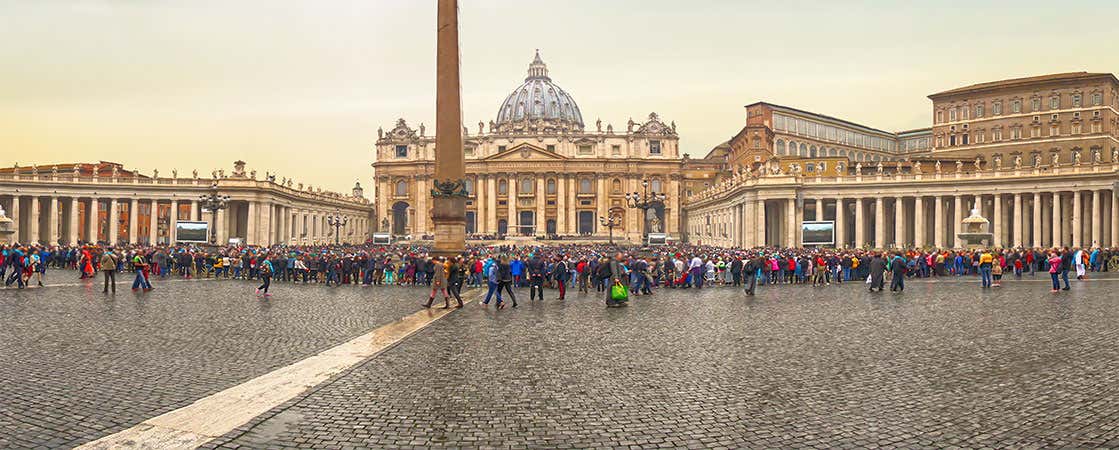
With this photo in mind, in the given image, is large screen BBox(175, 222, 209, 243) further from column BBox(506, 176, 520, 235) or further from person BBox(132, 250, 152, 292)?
column BBox(506, 176, 520, 235)

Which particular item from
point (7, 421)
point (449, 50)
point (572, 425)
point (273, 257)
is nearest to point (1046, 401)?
point (572, 425)

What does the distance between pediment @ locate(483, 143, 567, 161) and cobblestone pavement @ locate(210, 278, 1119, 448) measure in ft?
258

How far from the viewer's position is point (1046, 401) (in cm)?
655

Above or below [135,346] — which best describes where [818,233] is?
above

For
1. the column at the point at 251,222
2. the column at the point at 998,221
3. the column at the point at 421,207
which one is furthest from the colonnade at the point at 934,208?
the column at the point at 421,207

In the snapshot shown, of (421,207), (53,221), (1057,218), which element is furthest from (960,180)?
(53,221)

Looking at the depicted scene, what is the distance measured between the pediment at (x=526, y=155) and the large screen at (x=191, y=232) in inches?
2157

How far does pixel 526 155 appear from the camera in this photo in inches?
3588

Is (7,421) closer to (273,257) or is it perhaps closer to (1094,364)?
(1094,364)

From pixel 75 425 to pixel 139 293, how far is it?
13732 millimetres

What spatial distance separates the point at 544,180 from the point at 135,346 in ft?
272

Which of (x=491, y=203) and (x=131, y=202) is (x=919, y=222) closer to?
(x=491, y=203)

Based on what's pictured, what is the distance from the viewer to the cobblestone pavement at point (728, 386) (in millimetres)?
5664

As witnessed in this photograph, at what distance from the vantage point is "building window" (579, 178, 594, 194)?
9325 centimetres
